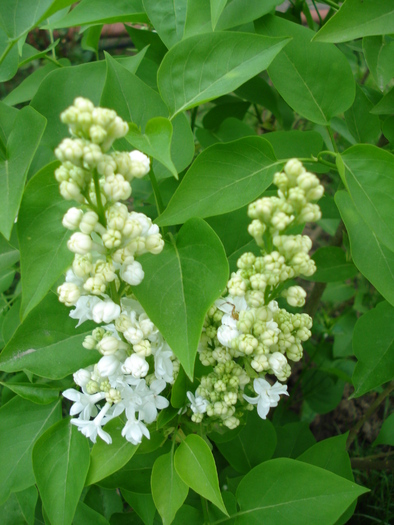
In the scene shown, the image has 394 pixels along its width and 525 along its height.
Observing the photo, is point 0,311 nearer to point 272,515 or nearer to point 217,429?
point 217,429

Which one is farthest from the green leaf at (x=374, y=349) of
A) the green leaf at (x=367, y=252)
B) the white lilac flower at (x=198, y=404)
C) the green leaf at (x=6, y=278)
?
the green leaf at (x=6, y=278)

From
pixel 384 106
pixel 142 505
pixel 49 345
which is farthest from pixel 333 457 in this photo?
pixel 384 106

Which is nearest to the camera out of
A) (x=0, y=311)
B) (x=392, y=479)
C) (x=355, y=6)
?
(x=355, y=6)

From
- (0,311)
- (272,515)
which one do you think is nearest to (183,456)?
(272,515)

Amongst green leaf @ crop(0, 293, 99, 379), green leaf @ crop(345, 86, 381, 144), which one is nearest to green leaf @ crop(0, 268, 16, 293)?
green leaf @ crop(0, 293, 99, 379)

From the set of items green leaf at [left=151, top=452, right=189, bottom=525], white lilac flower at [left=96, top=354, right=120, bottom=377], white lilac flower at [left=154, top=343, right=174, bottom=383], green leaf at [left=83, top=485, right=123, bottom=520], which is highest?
white lilac flower at [left=96, top=354, right=120, bottom=377]

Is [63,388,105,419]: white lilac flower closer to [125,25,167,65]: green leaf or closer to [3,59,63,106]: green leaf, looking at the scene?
[3,59,63,106]: green leaf

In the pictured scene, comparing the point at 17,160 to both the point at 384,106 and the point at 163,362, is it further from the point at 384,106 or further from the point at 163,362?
the point at 384,106
